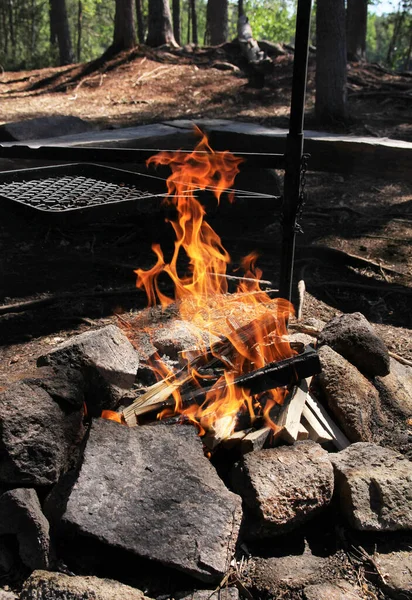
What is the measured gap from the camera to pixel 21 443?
7.99 ft

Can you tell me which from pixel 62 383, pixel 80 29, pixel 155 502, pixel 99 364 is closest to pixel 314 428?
pixel 155 502

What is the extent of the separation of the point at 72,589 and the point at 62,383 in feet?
3.13

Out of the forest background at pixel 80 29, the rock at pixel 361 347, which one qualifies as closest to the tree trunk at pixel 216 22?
the forest background at pixel 80 29

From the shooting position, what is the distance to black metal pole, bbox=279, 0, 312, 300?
2.80 metres

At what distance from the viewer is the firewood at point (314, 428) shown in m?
2.89

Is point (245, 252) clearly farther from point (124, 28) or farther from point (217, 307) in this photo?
point (124, 28)

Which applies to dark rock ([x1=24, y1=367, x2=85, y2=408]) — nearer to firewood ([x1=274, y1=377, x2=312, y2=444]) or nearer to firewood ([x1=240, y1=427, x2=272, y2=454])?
firewood ([x1=240, y1=427, x2=272, y2=454])

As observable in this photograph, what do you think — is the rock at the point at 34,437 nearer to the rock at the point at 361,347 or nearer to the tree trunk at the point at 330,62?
the rock at the point at 361,347

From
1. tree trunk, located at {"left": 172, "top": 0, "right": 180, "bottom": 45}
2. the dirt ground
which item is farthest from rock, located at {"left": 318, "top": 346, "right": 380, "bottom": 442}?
tree trunk, located at {"left": 172, "top": 0, "right": 180, "bottom": 45}

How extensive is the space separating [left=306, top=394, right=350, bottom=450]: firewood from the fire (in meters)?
0.17

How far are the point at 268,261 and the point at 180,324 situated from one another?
220 cm

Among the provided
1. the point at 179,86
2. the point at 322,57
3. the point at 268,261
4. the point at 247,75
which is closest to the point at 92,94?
the point at 179,86

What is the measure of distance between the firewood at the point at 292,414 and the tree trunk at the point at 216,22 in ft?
60.5

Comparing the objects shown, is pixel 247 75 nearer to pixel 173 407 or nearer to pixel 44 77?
pixel 44 77
